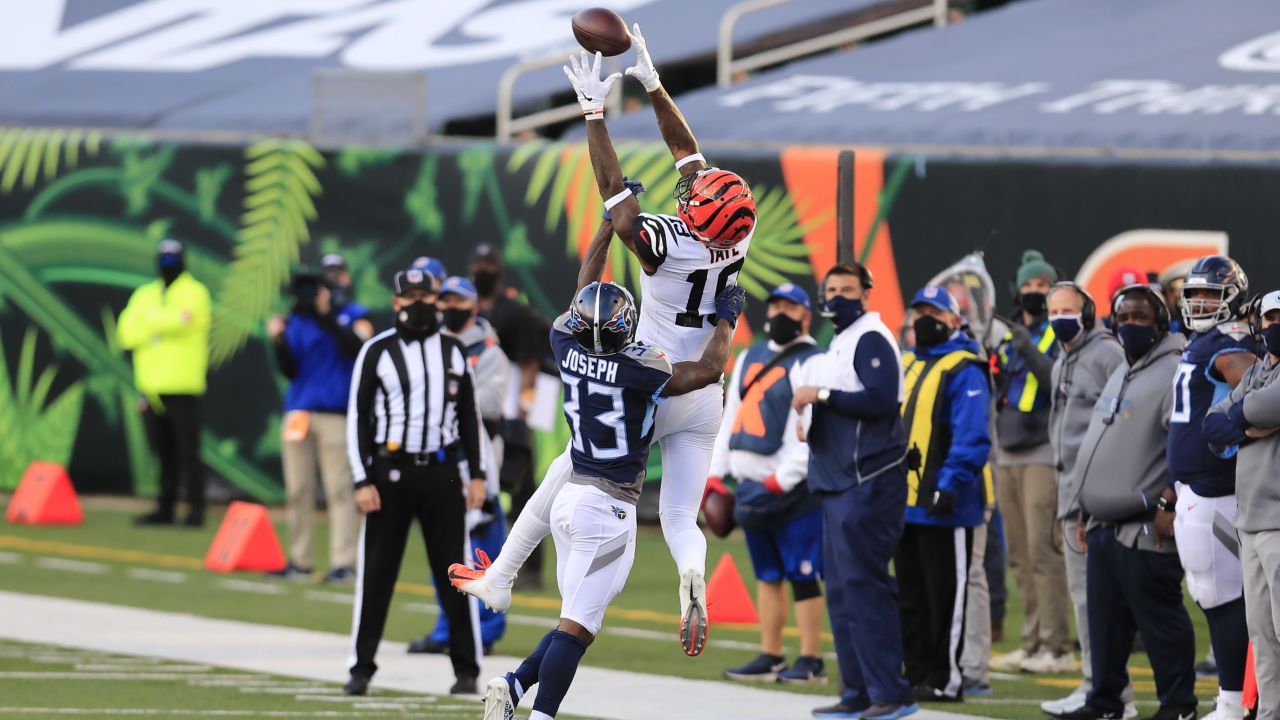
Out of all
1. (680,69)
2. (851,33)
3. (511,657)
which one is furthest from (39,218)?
(511,657)

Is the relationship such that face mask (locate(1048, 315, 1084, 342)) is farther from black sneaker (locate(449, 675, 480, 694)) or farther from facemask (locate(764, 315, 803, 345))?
black sneaker (locate(449, 675, 480, 694))

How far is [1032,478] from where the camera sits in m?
13.1

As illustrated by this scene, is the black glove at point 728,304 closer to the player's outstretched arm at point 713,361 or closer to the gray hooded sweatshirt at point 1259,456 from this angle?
the player's outstretched arm at point 713,361

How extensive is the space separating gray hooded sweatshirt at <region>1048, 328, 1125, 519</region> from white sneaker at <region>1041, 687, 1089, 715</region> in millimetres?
976

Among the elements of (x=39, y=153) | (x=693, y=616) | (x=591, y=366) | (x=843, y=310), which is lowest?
(x=693, y=616)

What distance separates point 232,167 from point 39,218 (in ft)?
7.15

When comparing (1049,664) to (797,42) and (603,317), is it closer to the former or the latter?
(603,317)

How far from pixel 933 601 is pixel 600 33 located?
4.00 meters

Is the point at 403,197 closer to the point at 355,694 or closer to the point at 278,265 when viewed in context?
the point at 278,265

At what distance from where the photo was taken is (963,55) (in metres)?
21.2

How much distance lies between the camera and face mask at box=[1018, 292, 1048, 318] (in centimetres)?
1324

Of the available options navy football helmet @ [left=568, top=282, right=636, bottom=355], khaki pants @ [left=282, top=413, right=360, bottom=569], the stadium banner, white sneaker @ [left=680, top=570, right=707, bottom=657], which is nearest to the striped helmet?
navy football helmet @ [left=568, top=282, right=636, bottom=355]

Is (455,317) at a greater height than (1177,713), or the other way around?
(455,317)

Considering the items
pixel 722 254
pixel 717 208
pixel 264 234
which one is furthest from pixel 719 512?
pixel 264 234
